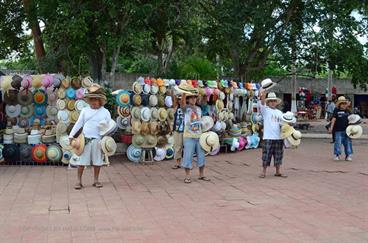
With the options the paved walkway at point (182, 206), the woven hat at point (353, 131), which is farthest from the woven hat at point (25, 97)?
the woven hat at point (353, 131)

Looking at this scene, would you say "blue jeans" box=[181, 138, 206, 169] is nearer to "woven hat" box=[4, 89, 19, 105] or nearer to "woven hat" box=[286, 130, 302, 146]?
"woven hat" box=[286, 130, 302, 146]

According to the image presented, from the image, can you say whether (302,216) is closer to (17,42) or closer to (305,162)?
(305,162)

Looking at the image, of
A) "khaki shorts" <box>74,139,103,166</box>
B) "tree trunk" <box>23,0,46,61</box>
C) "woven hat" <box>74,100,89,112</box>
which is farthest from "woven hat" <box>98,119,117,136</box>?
"tree trunk" <box>23,0,46,61</box>

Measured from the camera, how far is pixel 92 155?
891cm

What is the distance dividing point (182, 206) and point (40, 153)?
5364 millimetres

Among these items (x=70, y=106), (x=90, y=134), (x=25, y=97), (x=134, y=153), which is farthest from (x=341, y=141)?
(x=25, y=97)

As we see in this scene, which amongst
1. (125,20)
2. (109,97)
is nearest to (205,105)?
(109,97)

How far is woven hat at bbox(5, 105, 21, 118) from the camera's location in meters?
12.2

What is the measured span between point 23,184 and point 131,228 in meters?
3.80

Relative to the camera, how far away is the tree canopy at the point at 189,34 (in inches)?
604

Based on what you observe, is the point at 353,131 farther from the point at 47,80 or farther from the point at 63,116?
the point at 47,80

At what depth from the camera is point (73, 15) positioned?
14844mm

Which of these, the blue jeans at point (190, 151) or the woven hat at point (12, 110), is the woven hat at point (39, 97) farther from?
the blue jeans at point (190, 151)

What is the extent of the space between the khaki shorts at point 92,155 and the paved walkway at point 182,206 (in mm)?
438
